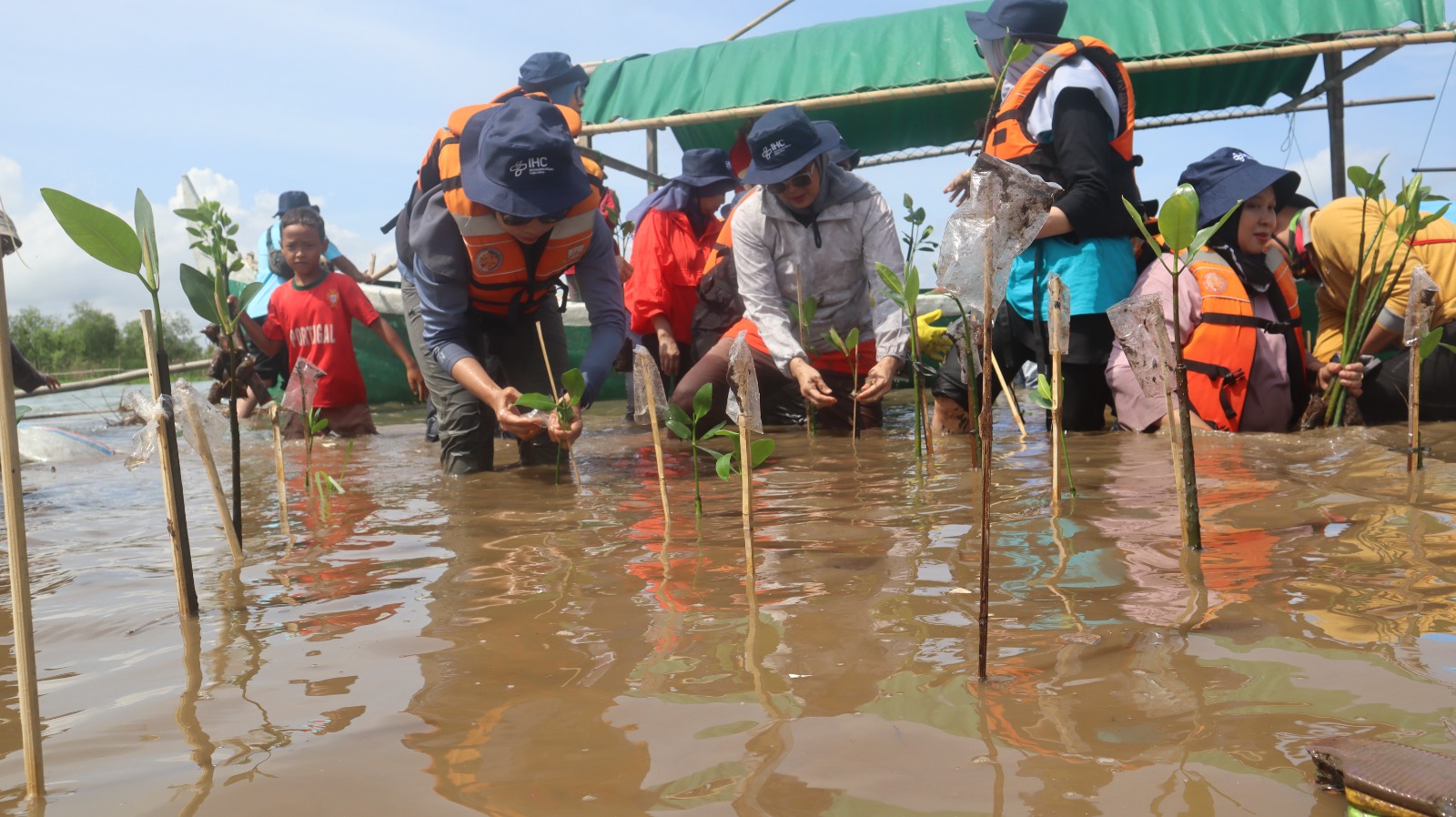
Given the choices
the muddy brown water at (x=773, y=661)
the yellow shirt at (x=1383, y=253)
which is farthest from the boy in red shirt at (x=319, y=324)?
the yellow shirt at (x=1383, y=253)

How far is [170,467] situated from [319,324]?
5080mm

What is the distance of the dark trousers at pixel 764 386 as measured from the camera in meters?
5.08

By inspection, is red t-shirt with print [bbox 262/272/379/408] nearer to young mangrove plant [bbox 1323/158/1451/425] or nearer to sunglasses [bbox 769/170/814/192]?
sunglasses [bbox 769/170/814/192]

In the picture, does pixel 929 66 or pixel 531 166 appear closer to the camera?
pixel 531 166

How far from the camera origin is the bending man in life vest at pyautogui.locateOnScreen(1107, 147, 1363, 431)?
4.21 m

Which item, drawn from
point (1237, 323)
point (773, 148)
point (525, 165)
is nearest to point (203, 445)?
point (525, 165)

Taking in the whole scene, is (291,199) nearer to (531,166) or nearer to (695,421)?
(531,166)

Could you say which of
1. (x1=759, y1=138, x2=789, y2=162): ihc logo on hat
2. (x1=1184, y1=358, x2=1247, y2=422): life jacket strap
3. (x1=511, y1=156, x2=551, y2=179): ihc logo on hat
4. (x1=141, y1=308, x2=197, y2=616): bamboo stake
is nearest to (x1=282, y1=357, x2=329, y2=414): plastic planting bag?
(x1=511, y1=156, x2=551, y2=179): ihc logo on hat

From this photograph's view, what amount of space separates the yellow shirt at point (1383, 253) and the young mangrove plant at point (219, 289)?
162 inches

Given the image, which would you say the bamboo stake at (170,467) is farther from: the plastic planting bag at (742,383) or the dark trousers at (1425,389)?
the dark trousers at (1425,389)

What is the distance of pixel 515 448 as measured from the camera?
5.40m

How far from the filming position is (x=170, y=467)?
190cm

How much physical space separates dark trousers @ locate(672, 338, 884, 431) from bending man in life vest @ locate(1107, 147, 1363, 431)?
51.8 inches

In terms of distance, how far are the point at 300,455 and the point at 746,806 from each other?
496cm
